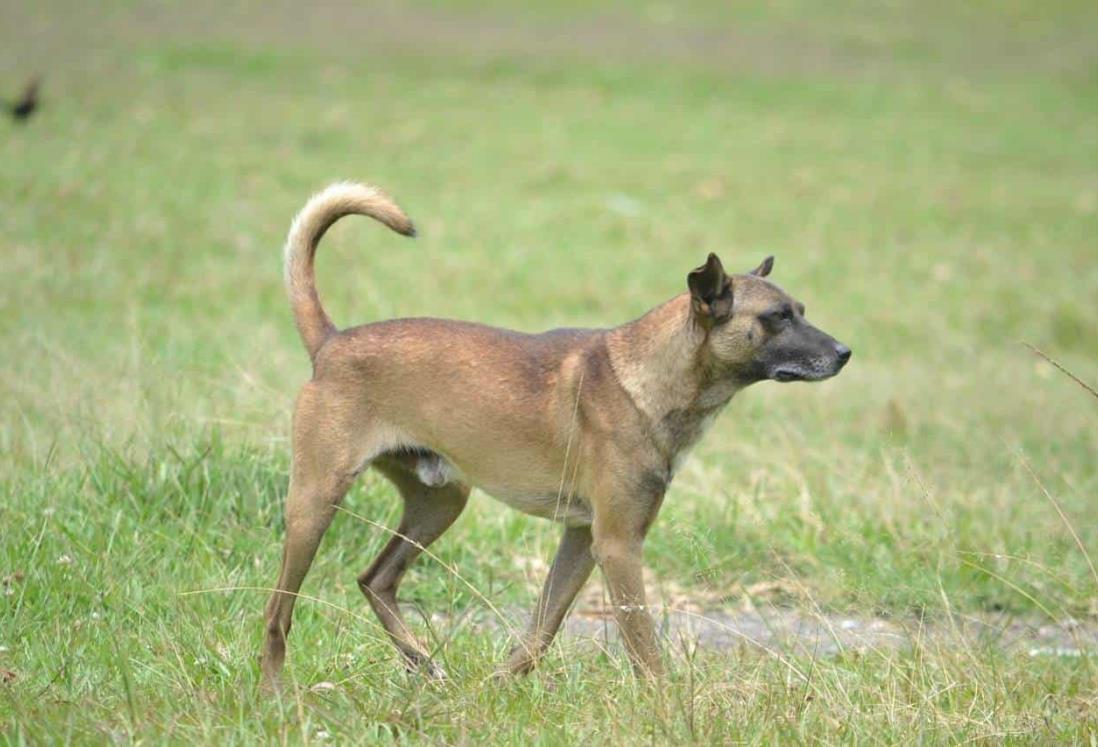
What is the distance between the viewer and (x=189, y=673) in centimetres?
465

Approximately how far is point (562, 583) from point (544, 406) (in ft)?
2.03

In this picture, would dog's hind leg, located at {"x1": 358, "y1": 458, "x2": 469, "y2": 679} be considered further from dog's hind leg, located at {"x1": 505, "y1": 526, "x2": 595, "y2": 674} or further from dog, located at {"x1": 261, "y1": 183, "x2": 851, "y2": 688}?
dog's hind leg, located at {"x1": 505, "y1": 526, "x2": 595, "y2": 674}

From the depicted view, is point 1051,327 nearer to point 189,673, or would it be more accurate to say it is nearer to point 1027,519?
point 1027,519

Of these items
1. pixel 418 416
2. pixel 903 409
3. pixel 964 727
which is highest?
pixel 418 416

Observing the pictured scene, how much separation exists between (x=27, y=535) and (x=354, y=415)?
1.37 metres

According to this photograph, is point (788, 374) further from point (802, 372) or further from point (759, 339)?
point (759, 339)

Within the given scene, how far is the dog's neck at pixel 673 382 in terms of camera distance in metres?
5.16

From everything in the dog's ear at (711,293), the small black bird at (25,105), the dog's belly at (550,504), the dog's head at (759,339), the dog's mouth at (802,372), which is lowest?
the small black bird at (25,105)

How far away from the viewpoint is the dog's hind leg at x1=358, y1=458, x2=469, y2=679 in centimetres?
553

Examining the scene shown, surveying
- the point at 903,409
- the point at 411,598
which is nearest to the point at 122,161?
the point at 903,409

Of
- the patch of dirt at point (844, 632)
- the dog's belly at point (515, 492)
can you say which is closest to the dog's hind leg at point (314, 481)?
the dog's belly at point (515, 492)

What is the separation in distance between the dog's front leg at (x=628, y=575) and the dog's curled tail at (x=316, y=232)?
1181 millimetres

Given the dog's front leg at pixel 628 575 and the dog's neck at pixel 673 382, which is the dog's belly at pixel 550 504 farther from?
the dog's neck at pixel 673 382

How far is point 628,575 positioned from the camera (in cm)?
503
